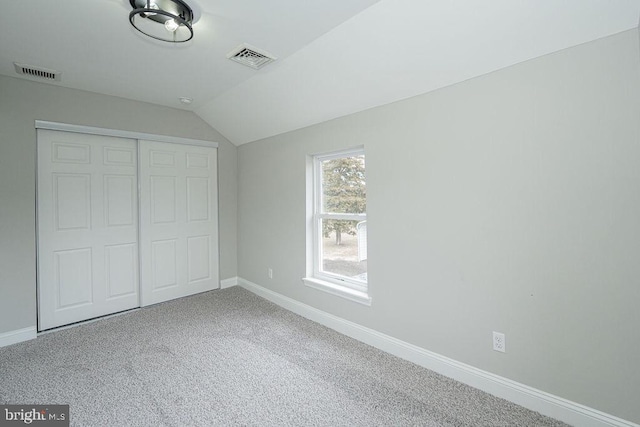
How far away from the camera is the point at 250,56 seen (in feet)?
7.92

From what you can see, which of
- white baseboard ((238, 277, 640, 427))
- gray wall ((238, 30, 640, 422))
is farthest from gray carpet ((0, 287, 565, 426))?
gray wall ((238, 30, 640, 422))

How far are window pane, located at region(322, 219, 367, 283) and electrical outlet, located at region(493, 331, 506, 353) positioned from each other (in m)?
1.20

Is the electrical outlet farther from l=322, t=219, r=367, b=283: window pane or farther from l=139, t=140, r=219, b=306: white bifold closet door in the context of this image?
l=139, t=140, r=219, b=306: white bifold closet door

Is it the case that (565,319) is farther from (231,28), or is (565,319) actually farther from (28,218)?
(28,218)

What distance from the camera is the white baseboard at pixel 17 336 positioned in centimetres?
269

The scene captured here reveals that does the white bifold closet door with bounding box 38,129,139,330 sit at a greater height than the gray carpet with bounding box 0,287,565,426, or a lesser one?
greater

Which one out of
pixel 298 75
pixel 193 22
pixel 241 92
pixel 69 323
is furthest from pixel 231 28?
pixel 69 323

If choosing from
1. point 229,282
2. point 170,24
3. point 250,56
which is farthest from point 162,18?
point 229,282

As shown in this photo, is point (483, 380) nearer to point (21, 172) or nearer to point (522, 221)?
point (522, 221)

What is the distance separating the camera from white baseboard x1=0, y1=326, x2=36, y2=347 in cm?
269

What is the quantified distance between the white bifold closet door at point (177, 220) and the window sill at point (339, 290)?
1.67 m

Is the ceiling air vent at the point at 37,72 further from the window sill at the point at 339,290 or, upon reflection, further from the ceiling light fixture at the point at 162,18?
the window sill at the point at 339,290

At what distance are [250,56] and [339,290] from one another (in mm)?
2230

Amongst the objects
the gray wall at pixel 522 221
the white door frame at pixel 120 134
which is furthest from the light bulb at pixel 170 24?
the white door frame at pixel 120 134
